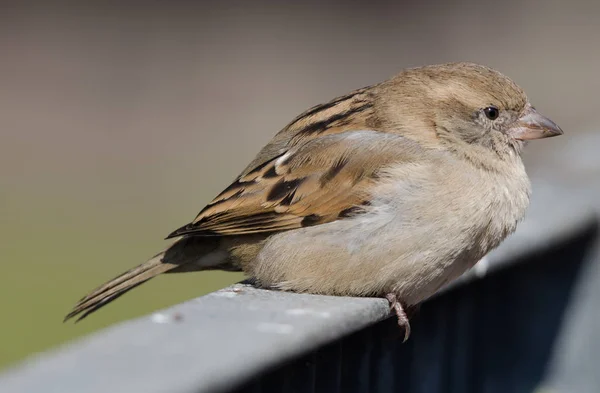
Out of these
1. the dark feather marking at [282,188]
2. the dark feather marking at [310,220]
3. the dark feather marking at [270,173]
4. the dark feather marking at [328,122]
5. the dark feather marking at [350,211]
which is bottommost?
the dark feather marking at [350,211]

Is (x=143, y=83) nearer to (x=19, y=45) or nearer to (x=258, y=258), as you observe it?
(x=19, y=45)

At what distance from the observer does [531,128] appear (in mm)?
4352

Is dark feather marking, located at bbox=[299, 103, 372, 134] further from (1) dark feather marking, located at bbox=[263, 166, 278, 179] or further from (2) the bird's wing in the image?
(1) dark feather marking, located at bbox=[263, 166, 278, 179]

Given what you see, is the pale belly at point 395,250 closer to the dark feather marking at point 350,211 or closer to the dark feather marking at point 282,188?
the dark feather marking at point 350,211

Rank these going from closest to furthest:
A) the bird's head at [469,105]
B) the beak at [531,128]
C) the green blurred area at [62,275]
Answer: the bird's head at [469,105] < the beak at [531,128] < the green blurred area at [62,275]

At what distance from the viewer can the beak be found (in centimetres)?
433

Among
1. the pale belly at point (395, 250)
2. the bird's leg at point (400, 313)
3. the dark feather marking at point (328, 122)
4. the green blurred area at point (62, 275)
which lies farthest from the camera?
the green blurred area at point (62, 275)

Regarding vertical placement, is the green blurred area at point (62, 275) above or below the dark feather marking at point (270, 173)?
below

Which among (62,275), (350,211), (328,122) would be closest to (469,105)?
(328,122)

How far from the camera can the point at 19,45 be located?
13547mm

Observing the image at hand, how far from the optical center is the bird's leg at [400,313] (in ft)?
11.0

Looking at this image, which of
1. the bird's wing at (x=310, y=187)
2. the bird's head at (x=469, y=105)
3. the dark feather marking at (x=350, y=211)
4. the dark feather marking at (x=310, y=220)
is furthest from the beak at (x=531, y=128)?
the dark feather marking at (x=310, y=220)

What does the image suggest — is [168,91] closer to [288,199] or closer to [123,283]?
[123,283]

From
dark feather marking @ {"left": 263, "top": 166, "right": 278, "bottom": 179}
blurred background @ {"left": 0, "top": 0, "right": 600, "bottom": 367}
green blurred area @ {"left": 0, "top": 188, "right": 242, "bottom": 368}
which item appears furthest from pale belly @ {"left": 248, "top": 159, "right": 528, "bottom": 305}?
blurred background @ {"left": 0, "top": 0, "right": 600, "bottom": 367}
